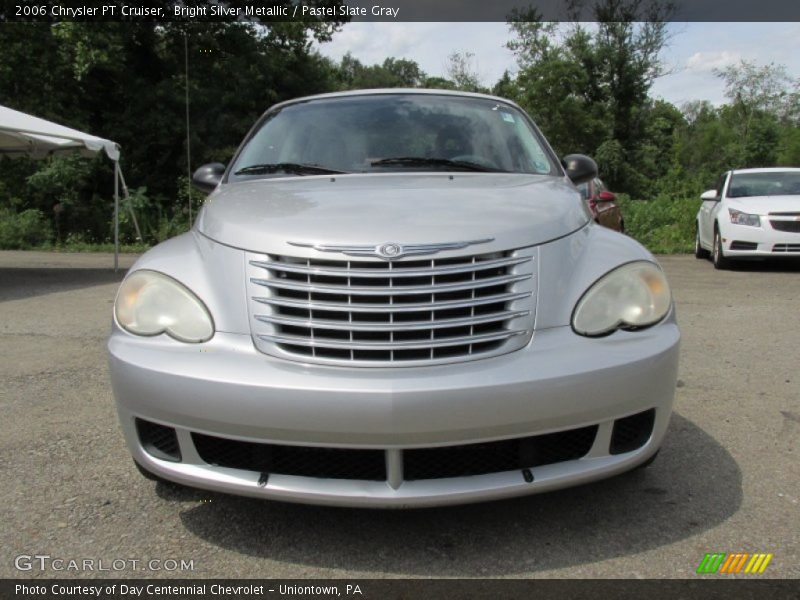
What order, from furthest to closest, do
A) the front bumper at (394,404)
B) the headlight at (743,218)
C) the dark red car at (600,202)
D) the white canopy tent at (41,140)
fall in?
the headlight at (743,218) < the white canopy tent at (41,140) < the dark red car at (600,202) < the front bumper at (394,404)

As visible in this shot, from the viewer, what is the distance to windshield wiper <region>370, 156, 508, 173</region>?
337 cm

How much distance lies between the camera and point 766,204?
1005 cm

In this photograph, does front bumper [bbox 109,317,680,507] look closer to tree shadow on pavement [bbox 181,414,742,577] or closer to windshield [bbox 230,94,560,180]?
tree shadow on pavement [bbox 181,414,742,577]

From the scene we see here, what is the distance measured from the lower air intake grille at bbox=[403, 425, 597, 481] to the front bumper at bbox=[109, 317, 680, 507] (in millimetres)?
46

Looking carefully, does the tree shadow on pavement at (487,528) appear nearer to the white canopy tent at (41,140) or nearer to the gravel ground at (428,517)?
the gravel ground at (428,517)

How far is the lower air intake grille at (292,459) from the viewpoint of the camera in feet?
7.30

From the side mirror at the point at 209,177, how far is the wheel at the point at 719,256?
336 inches

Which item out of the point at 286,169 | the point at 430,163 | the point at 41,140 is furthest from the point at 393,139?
the point at 41,140

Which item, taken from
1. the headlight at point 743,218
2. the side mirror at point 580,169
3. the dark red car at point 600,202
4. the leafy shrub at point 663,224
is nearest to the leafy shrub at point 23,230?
the dark red car at point 600,202

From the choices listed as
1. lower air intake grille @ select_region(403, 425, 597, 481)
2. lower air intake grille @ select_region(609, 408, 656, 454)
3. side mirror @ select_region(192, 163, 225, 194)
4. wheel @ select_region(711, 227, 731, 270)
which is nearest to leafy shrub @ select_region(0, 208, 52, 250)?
wheel @ select_region(711, 227, 731, 270)

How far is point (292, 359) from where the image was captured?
225 centimetres

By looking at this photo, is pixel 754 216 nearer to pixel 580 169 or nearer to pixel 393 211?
pixel 580 169

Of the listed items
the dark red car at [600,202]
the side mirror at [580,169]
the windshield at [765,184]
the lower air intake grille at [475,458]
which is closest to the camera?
the lower air intake grille at [475,458]
